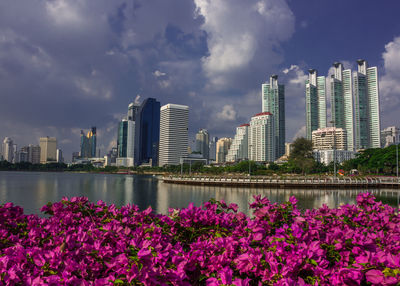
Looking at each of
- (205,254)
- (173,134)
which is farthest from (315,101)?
(205,254)

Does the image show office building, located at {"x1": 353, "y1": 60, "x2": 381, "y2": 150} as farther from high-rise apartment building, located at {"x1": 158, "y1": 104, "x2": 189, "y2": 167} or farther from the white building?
high-rise apartment building, located at {"x1": 158, "y1": 104, "x2": 189, "y2": 167}

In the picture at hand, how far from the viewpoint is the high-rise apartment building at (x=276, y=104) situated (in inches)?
6791

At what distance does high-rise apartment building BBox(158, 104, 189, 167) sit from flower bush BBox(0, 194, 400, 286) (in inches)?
6423

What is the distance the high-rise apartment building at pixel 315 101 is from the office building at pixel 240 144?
1541 inches

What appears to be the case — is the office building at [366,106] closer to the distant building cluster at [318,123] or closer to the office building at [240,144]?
the distant building cluster at [318,123]

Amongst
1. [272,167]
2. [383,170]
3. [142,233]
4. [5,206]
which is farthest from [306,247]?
[272,167]

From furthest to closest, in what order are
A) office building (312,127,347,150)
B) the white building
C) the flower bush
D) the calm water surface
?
office building (312,127,347,150) → the white building → the calm water surface → the flower bush

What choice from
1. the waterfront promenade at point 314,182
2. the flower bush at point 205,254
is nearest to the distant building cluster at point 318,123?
the waterfront promenade at point 314,182

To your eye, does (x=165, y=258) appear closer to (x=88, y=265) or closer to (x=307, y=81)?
(x=88, y=265)

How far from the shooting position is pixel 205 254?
2.62 meters

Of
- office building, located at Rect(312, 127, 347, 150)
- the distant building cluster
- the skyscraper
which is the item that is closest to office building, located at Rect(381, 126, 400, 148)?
the distant building cluster

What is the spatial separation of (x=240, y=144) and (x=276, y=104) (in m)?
34.6

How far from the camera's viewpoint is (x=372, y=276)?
1850 millimetres

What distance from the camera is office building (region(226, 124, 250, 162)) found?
173m
